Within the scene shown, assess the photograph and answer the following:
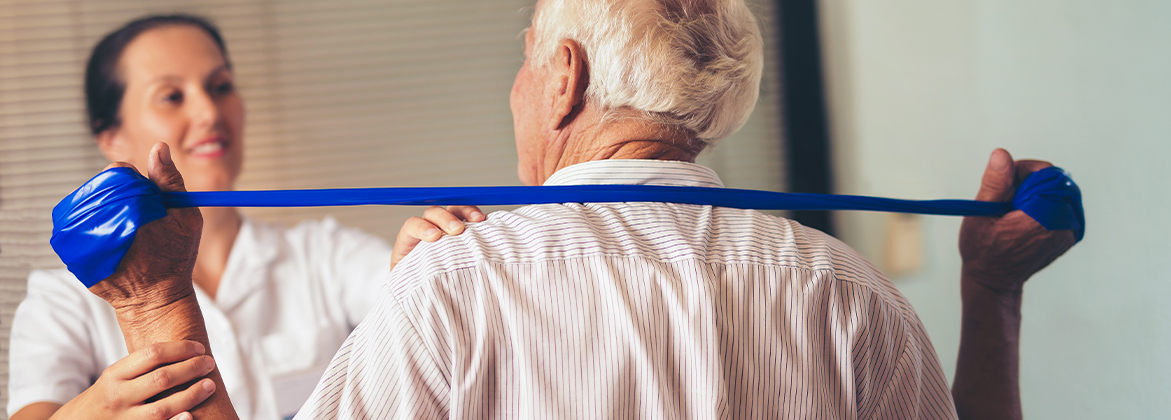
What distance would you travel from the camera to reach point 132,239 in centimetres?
63

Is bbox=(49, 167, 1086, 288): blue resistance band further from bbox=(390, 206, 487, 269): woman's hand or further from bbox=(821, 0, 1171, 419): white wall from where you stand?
bbox=(821, 0, 1171, 419): white wall

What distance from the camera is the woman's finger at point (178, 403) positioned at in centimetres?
64

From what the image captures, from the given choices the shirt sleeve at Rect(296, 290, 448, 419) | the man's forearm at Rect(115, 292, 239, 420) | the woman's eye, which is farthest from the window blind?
the shirt sleeve at Rect(296, 290, 448, 419)

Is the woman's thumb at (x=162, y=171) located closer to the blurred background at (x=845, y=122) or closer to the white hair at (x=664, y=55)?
the white hair at (x=664, y=55)

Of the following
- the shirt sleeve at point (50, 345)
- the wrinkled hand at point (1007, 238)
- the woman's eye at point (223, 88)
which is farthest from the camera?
the woman's eye at point (223, 88)

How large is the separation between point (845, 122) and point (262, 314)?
1840mm

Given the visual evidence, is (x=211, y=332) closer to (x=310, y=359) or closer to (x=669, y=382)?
(x=310, y=359)

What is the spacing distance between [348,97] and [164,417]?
155 cm

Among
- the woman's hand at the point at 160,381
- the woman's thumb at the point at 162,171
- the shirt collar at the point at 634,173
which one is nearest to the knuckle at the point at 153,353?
the woman's hand at the point at 160,381

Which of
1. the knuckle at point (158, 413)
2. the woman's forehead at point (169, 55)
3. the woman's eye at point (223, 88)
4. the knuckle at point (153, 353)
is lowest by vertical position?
the knuckle at point (158, 413)

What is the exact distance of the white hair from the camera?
71cm

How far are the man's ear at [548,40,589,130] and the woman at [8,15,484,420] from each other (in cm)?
93

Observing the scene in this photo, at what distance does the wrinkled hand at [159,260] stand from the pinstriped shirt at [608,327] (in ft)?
0.71

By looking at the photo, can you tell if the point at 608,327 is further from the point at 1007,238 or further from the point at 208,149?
the point at 208,149
